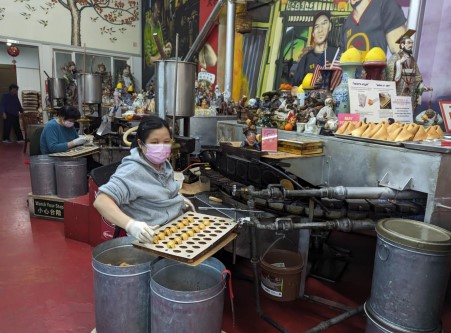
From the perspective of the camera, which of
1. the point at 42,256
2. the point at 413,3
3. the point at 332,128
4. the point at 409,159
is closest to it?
the point at 409,159

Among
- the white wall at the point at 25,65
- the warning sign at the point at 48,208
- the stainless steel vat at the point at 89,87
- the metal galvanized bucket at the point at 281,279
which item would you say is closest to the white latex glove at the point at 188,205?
the metal galvanized bucket at the point at 281,279

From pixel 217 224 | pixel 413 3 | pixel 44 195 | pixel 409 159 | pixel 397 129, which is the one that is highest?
pixel 413 3

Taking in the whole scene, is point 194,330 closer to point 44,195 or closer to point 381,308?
point 381,308

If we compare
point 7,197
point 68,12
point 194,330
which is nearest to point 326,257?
point 194,330

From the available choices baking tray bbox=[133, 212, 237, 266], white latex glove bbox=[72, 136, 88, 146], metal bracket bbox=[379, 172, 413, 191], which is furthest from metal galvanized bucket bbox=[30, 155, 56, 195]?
metal bracket bbox=[379, 172, 413, 191]

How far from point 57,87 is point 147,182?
5.67 m

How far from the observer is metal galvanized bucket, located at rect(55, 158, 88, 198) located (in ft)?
12.5

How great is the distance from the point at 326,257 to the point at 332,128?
1.29 metres

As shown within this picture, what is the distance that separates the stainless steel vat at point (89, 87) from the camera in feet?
16.2

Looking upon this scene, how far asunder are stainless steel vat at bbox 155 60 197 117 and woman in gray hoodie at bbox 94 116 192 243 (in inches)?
35.8

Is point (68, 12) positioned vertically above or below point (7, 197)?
above

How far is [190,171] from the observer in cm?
305

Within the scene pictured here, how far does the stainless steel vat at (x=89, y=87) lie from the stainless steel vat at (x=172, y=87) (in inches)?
103

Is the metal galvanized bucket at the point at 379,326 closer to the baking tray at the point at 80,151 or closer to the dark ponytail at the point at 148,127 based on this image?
the dark ponytail at the point at 148,127
